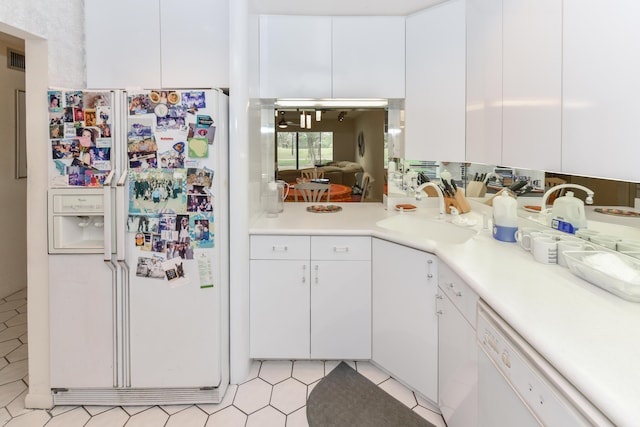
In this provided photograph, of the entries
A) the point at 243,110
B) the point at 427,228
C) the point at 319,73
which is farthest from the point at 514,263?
the point at 319,73

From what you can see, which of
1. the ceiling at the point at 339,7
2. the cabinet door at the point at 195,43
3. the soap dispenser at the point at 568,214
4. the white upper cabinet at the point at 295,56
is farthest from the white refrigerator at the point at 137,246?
the soap dispenser at the point at 568,214

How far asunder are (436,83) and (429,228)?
0.97 meters

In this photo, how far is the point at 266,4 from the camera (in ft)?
7.43

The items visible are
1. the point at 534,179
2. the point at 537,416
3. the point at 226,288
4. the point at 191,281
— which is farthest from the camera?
the point at 226,288

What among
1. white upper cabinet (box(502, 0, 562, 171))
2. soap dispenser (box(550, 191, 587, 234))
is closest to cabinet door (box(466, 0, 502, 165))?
white upper cabinet (box(502, 0, 562, 171))

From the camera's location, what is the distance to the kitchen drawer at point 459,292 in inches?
52.4

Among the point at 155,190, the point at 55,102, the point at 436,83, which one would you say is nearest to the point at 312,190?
the point at 436,83

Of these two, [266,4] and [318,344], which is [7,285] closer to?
[318,344]

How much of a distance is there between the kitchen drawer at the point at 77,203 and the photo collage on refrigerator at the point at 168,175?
6.4 inches

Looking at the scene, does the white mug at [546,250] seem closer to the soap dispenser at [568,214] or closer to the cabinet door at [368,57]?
the soap dispenser at [568,214]

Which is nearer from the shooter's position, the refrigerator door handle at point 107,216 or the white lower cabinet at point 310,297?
the refrigerator door handle at point 107,216

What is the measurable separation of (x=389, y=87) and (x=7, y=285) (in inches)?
154

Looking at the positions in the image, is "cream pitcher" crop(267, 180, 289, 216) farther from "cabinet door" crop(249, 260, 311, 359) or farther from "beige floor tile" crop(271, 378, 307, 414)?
"beige floor tile" crop(271, 378, 307, 414)

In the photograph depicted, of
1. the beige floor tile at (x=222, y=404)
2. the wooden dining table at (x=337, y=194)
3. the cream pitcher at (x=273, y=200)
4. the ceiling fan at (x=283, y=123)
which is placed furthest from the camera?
the wooden dining table at (x=337, y=194)
